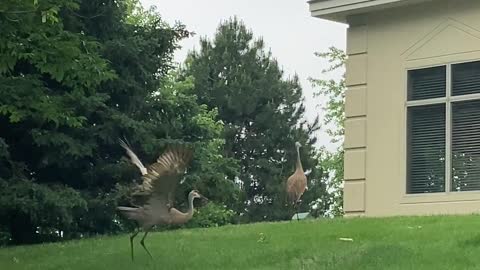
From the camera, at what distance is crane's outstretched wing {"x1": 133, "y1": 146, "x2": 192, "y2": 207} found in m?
11.7

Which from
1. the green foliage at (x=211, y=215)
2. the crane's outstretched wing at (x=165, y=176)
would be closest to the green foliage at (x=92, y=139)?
the crane's outstretched wing at (x=165, y=176)

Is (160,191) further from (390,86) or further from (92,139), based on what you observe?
(92,139)

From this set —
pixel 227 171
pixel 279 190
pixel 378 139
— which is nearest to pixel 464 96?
pixel 378 139

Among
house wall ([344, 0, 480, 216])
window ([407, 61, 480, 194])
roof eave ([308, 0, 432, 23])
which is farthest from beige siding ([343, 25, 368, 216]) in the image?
window ([407, 61, 480, 194])

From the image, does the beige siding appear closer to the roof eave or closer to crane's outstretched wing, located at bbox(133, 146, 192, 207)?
the roof eave

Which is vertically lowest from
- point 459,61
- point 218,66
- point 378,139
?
point 378,139

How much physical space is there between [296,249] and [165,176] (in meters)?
1.77

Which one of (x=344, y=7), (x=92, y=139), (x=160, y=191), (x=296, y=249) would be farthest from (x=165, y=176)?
(x=92, y=139)

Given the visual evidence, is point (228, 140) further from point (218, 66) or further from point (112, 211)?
point (112, 211)

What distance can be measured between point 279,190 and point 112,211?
24.3 metres

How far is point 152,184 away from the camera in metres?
12.4

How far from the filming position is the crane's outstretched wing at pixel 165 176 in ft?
38.5

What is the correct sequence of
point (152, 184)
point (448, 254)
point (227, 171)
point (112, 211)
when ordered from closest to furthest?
1. point (448, 254)
2. point (152, 184)
3. point (112, 211)
4. point (227, 171)

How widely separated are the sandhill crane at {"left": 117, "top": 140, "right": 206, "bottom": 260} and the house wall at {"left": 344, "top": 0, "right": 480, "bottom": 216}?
352 cm
